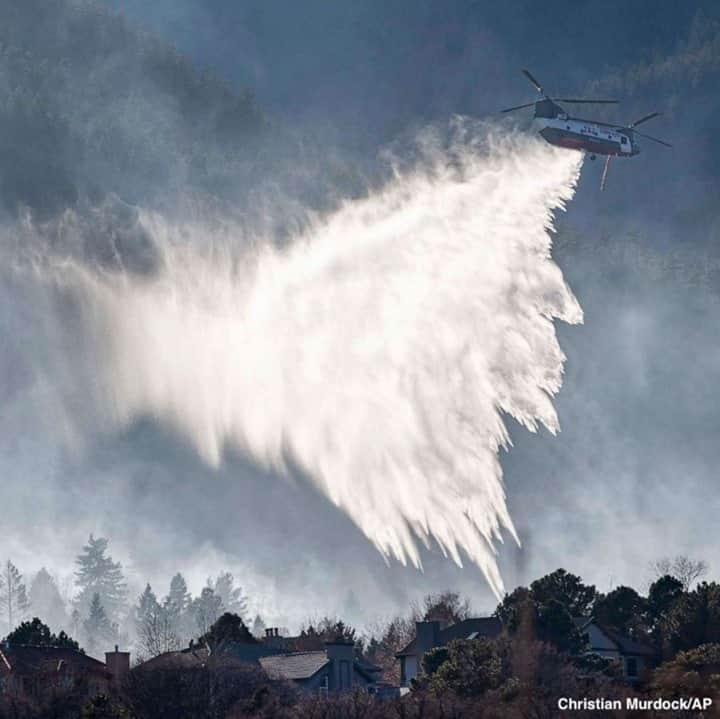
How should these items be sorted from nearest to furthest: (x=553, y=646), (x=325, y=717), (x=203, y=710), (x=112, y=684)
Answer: (x=325, y=717) < (x=203, y=710) < (x=112, y=684) < (x=553, y=646)

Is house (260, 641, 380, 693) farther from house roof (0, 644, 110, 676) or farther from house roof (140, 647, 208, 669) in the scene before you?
house roof (0, 644, 110, 676)

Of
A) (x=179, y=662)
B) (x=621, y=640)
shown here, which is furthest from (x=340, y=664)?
(x=621, y=640)

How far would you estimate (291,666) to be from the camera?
486 ft

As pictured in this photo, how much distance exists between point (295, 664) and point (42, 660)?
24.6 m

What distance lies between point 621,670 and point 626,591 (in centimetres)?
2519

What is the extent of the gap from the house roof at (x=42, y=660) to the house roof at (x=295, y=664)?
15.3 meters

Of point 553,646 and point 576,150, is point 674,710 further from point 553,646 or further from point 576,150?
point 576,150

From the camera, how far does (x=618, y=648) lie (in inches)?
5802

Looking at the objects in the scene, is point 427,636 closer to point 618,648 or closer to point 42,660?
point 618,648

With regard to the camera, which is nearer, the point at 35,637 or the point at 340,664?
the point at 340,664

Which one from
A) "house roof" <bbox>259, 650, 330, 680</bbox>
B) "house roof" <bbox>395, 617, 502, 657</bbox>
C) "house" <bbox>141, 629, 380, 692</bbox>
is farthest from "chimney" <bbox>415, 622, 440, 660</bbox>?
"house roof" <bbox>259, 650, 330, 680</bbox>

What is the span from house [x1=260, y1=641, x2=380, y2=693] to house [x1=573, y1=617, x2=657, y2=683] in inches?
842

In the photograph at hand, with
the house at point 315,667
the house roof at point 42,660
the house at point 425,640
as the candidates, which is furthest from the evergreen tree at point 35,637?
the house at point 425,640

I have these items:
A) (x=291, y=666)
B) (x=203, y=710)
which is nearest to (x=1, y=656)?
(x=291, y=666)
